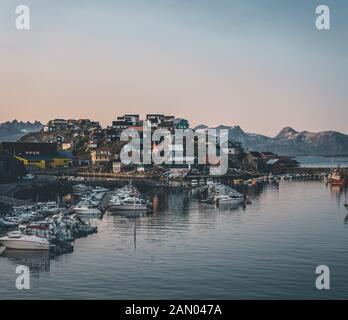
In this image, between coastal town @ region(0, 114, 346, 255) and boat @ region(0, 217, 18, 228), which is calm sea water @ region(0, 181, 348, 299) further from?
boat @ region(0, 217, 18, 228)

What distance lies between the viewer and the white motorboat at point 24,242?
15.1 meters

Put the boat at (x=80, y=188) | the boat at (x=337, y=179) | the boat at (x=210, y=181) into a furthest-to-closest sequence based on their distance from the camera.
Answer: the boat at (x=337, y=179) < the boat at (x=210, y=181) < the boat at (x=80, y=188)

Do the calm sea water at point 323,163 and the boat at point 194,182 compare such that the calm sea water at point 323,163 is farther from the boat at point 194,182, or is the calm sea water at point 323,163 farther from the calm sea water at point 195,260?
the calm sea water at point 195,260

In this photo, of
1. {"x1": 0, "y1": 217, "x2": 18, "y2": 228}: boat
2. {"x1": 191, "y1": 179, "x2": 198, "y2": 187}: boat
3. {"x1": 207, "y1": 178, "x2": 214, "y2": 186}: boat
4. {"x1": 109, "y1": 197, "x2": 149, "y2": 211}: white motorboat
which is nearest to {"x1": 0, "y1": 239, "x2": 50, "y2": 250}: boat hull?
{"x1": 0, "y1": 217, "x2": 18, "y2": 228}: boat

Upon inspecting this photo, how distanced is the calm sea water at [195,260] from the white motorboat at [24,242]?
0.28m

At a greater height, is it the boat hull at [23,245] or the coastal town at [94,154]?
the coastal town at [94,154]

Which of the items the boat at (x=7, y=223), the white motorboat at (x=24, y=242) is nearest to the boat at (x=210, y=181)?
the boat at (x=7, y=223)

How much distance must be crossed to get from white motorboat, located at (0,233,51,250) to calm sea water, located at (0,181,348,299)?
281 mm

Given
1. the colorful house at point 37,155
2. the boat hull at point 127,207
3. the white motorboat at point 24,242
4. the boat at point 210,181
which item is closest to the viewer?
the white motorboat at point 24,242

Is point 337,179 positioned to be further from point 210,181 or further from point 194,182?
point 194,182

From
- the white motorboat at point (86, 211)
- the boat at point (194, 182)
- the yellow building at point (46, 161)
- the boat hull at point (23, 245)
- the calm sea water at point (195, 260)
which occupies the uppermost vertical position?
the yellow building at point (46, 161)

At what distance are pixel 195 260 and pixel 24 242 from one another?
4.38 meters

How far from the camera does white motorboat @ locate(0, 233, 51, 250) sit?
1514 cm
